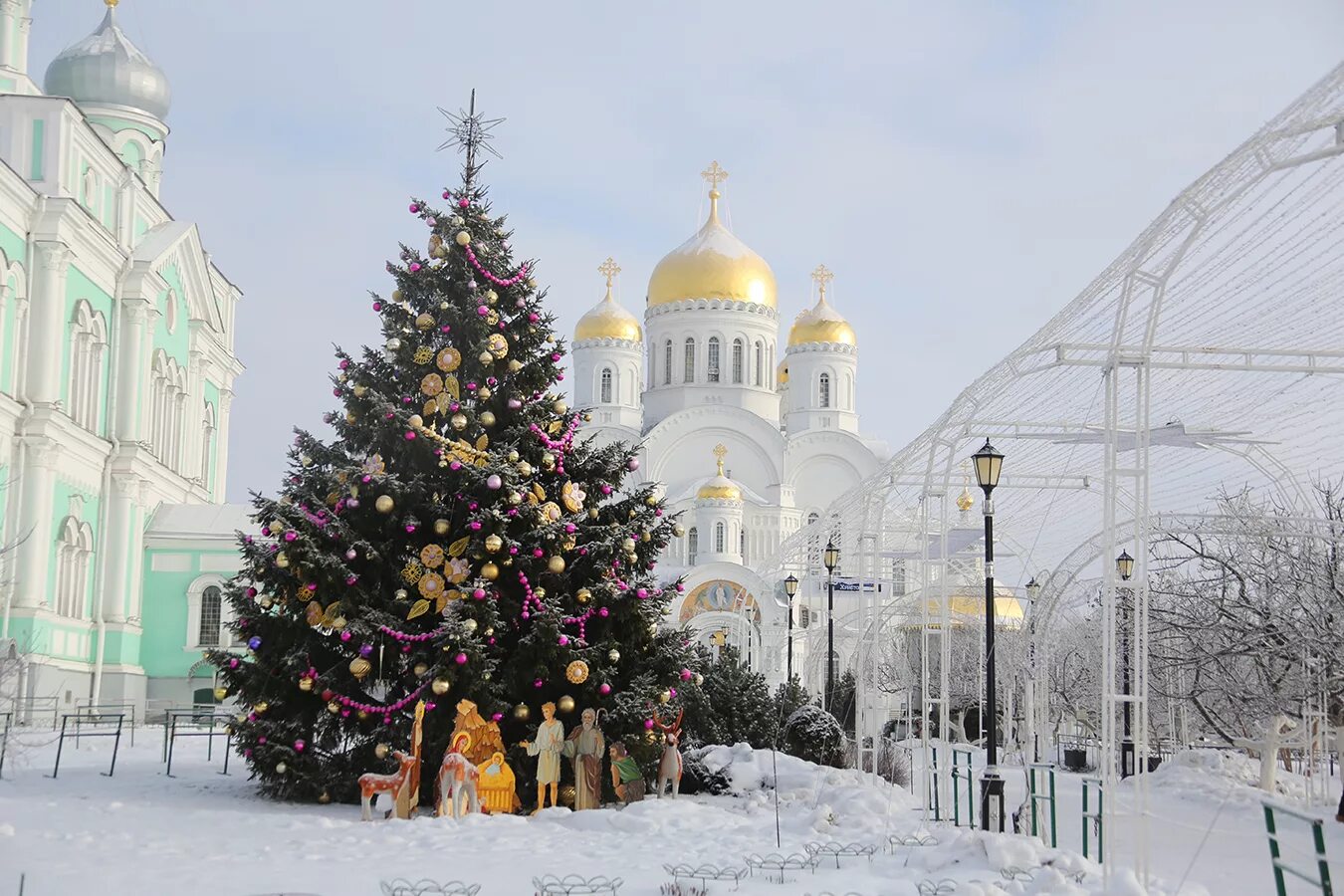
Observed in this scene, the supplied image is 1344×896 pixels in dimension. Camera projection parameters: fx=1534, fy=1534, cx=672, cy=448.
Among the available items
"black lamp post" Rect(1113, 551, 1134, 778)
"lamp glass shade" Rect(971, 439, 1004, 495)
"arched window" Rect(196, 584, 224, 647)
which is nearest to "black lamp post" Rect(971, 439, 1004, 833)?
"lamp glass shade" Rect(971, 439, 1004, 495)

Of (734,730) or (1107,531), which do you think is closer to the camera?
(1107,531)

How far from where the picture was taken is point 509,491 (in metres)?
15.4

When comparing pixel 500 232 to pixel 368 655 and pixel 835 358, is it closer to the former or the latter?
pixel 368 655

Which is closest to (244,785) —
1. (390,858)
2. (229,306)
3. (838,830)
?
(390,858)

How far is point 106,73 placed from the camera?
45.9 m

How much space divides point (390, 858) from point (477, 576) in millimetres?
4323

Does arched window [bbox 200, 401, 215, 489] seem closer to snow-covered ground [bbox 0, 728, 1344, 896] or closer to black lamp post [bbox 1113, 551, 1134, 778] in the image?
black lamp post [bbox 1113, 551, 1134, 778]

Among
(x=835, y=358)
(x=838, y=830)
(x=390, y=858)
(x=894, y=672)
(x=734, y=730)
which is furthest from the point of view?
(x=835, y=358)

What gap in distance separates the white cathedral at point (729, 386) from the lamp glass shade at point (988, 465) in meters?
48.8

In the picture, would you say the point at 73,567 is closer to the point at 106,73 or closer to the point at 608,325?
the point at 106,73

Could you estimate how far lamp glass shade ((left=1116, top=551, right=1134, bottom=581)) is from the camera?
69.1 ft

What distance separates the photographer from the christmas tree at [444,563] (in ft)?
49.2

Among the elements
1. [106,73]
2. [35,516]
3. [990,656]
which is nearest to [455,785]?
[990,656]

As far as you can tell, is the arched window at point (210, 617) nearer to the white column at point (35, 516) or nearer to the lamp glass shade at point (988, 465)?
the white column at point (35, 516)
